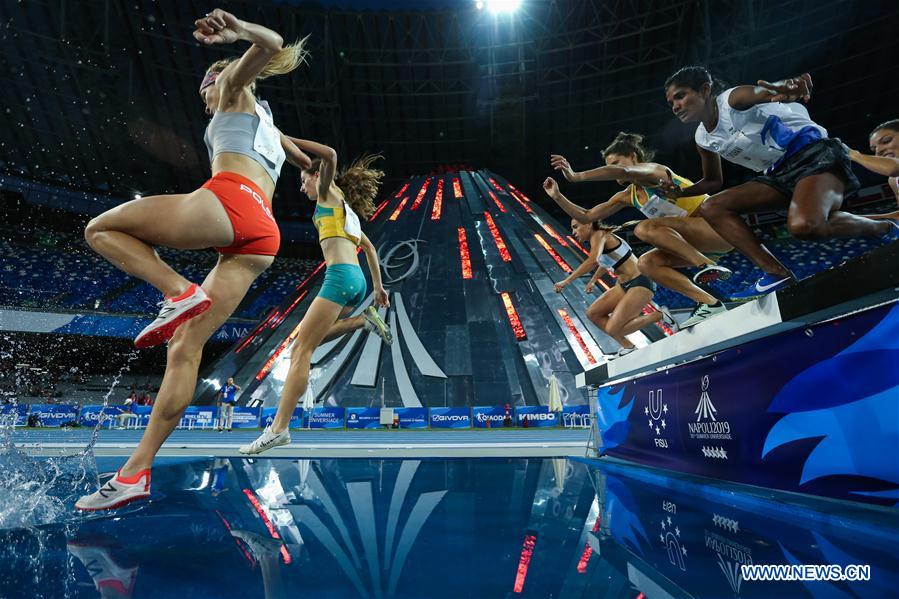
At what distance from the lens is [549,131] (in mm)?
23266

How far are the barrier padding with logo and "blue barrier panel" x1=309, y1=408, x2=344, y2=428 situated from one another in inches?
385

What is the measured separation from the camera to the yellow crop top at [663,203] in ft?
11.6

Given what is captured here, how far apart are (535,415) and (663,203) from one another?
8.67 m

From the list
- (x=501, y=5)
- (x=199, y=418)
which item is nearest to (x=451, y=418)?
(x=199, y=418)

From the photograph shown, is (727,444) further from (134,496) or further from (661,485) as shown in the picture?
(134,496)

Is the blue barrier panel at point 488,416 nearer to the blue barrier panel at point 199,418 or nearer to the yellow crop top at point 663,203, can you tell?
the blue barrier panel at point 199,418

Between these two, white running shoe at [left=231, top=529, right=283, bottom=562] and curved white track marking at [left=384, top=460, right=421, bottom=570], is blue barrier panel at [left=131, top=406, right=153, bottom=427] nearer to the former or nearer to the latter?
curved white track marking at [left=384, top=460, right=421, bottom=570]

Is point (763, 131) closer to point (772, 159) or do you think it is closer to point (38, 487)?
point (772, 159)

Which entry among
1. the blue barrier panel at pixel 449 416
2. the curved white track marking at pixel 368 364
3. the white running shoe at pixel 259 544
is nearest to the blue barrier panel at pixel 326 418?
the curved white track marking at pixel 368 364

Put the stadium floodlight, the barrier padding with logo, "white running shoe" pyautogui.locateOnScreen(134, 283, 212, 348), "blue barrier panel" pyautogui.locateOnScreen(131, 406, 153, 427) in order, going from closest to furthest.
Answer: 1. the barrier padding with logo
2. "white running shoe" pyautogui.locateOnScreen(134, 283, 212, 348)
3. "blue barrier panel" pyautogui.locateOnScreen(131, 406, 153, 427)
4. the stadium floodlight

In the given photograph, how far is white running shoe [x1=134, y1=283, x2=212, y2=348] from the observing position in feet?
5.63

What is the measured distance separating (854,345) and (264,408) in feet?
39.1

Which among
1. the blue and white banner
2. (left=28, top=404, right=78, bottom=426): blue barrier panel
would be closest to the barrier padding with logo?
the blue and white banner

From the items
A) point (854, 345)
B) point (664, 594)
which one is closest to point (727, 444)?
point (854, 345)
